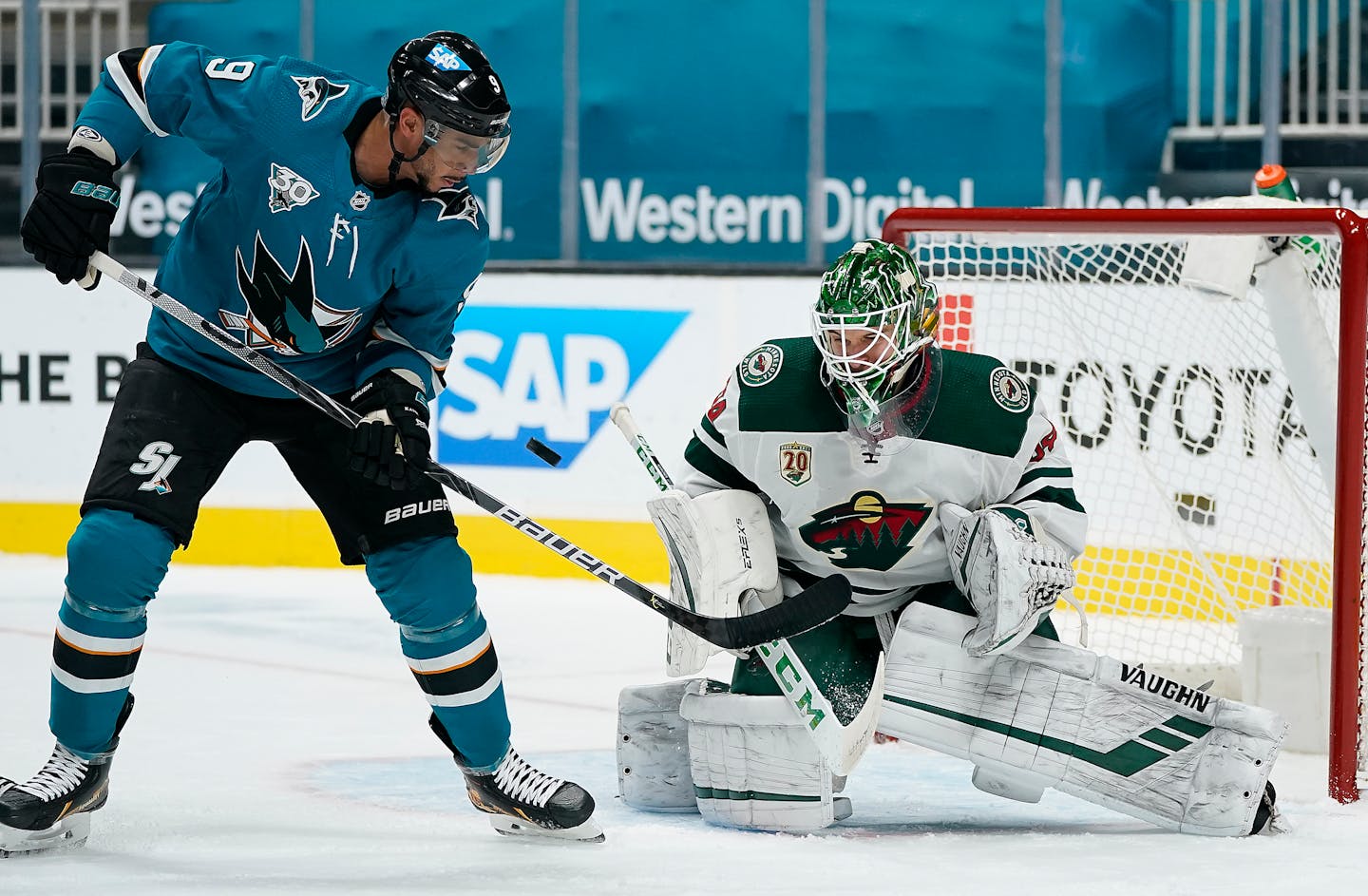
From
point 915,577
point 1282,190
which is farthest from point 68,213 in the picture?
point 1282,190

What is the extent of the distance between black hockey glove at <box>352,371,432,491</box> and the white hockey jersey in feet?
A: 1.49

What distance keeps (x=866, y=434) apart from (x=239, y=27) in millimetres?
4214

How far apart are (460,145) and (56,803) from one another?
96cm

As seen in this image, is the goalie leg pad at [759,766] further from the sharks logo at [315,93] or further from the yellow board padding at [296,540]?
the yellow board padding at [296,540]

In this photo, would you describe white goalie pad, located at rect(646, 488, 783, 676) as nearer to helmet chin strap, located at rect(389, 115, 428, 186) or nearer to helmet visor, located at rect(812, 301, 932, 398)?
helmet visor, located at rect(812, 301, 932, 398)

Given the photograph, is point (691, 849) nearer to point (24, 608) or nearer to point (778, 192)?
point (24, 608)

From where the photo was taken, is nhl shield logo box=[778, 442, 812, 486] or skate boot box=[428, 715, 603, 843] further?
nhl shield logo box=[778, 442, 812, 486]

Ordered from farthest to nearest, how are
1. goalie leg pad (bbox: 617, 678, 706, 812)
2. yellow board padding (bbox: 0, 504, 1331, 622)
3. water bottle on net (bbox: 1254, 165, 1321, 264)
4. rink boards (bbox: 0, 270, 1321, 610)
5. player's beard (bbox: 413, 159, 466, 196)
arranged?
rink boards (bbox: 0, 270, 1321, 610) < yellow board padding (bbox: 0, 504, 1331, 622) < water bottle on net (bbox: 1254, 165, 1321, 264) < goalie leg pad (bbox: 617, 678, 706, 812) < player's beard (bbox: 413, 159, 466, 196)

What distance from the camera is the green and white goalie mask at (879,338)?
8.21 feet

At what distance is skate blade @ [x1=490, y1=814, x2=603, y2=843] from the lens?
2.51 metres

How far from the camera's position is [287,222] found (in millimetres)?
Answer: 2438

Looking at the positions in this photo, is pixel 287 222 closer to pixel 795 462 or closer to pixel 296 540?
pixel 795 462

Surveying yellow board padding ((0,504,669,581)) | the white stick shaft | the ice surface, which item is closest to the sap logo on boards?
yellow board padding ((0,504,669,581))

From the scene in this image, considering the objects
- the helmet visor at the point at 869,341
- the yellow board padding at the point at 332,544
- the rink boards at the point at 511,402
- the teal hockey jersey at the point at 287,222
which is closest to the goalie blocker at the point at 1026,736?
the helmet visor at the point at 869,341
